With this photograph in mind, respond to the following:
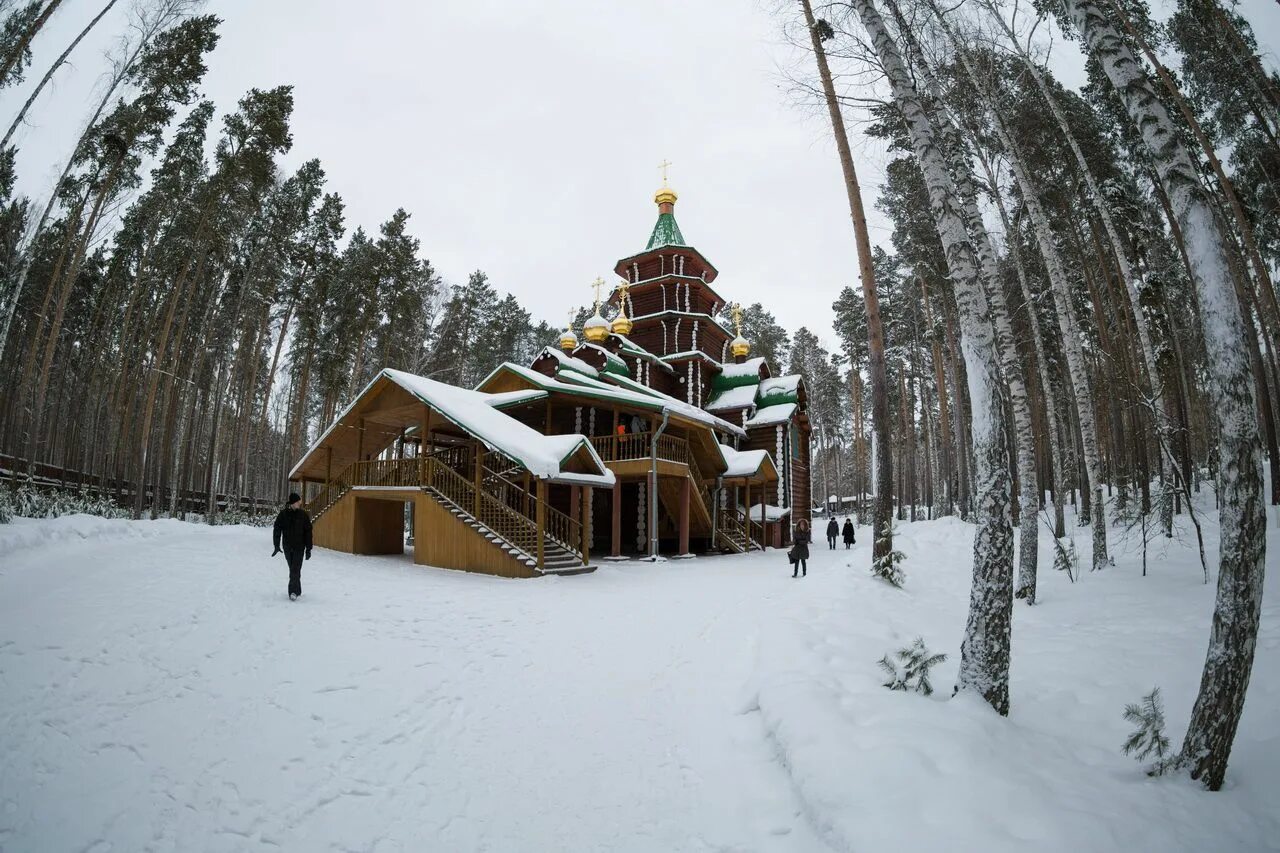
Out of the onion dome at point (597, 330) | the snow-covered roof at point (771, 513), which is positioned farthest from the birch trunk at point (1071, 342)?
the onion dome at point (597, 330)

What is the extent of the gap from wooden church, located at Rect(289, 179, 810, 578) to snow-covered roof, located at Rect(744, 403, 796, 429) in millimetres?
108

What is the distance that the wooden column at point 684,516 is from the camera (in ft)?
60.6

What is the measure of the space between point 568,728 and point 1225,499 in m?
4.84

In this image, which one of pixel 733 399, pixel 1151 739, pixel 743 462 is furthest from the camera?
pixel 733 399

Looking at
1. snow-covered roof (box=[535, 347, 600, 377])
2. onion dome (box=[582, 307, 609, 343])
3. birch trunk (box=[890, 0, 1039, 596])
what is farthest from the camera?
onion dome (box=[582, 307, 609, 343])

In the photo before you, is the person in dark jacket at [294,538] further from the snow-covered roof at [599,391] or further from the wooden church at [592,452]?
the snow-covered roof at [599,391]

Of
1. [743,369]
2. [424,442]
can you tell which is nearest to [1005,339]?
[424,442]

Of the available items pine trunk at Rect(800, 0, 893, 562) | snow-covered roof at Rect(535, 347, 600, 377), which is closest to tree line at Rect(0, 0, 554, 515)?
snow-covered roof at Rect(535, 347, 600, 377)

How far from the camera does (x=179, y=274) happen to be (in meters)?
20.1

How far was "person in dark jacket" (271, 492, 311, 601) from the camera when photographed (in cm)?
796

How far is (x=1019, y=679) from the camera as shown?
209 inches

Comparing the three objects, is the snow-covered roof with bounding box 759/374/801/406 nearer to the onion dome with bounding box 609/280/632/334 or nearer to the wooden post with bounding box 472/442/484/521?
the onion dome with bounding box 609/280/632/334

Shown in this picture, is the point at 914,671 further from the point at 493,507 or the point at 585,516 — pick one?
the point at 493,507

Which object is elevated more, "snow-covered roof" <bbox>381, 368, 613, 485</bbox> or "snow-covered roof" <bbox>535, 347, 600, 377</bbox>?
"snow-covered roof" <bbox>535, 347, 600, 377</bbox>
